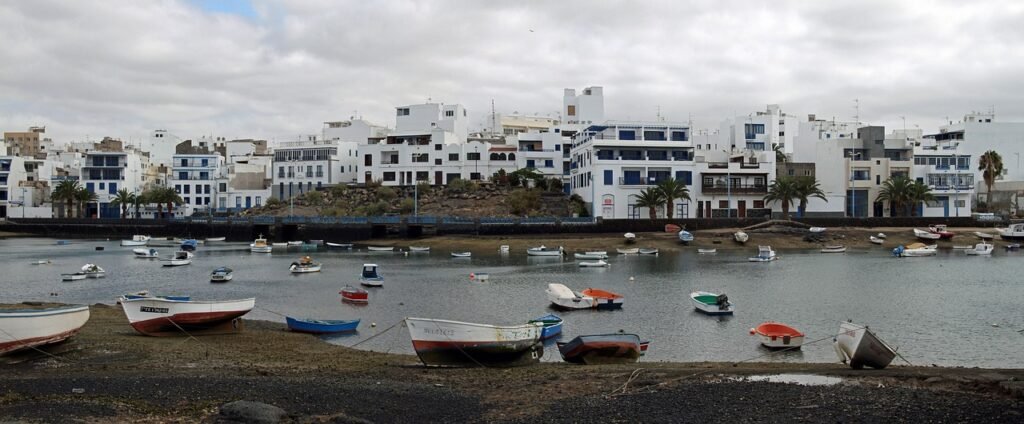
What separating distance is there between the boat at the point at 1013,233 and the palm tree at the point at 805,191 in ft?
59.0

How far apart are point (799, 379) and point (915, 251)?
5977 cm

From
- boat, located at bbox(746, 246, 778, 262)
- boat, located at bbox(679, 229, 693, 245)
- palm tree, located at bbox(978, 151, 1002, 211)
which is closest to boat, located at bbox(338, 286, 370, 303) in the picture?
boat, located at bbox(746, 246, 778, 262)

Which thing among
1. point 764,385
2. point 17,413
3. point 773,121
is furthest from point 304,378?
point 773,121

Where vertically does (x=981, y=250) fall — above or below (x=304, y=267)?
above

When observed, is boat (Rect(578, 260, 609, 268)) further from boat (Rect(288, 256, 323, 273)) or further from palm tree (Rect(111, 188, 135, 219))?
palm tree (Rect(111, 188, 135, 219))

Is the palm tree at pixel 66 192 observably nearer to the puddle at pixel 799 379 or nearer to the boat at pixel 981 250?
the boat at pixel 981 250

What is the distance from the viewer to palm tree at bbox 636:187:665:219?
91750 mm

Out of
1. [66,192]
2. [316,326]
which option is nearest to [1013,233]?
[316,326]

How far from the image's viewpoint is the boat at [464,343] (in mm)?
24547

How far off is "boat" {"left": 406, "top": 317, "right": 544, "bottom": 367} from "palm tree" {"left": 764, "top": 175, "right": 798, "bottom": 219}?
72741 millimetres

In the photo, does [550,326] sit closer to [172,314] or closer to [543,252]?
[172,314]

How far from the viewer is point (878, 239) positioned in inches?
3322

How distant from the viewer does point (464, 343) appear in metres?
24.6

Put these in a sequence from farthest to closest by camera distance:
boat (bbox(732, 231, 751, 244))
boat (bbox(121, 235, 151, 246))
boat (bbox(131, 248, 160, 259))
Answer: boat (bbox(121, 235, 151, 246)) < boat (bbox(732, 231, 751, 244)) < boat (bbox(131, 248, 160, 259))
